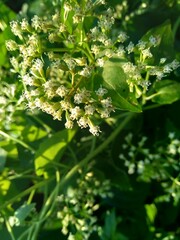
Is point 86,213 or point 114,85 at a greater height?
point 114,85

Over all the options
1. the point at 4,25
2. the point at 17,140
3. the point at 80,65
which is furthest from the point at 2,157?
the point at 80,65

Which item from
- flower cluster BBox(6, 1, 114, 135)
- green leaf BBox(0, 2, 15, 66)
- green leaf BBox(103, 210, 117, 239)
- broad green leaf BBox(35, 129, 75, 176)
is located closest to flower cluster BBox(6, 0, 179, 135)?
flower cluster BBox(6, 1, 114, 135)

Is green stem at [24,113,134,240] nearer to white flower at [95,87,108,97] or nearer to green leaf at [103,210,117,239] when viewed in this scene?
green leaf at [103,210,117,239]

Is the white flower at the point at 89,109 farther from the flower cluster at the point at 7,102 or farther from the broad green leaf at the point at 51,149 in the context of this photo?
the broad green leaf at the point at 51,149

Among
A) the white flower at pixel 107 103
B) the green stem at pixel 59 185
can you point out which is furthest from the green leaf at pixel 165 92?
the white flower at pixel 107 103

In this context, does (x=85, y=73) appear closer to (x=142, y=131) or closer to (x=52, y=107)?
(x=52, y=107)

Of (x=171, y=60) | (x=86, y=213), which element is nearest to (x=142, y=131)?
(x=86, y=213)
